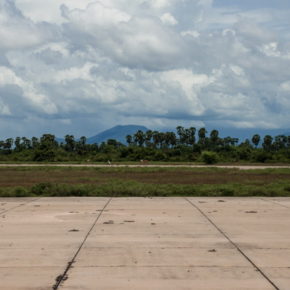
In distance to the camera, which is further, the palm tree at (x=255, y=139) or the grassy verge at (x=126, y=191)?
the palm tree at (x=255, y=139)

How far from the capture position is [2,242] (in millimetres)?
8945

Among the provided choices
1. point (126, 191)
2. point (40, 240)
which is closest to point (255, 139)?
point (126, 191)

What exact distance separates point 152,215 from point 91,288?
6707 millimetres

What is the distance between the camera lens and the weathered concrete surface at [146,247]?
6465 millimetres

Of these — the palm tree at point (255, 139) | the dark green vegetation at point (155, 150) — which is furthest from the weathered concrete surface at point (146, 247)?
the palm tree at point (255, 139)

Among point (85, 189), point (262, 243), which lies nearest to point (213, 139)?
point (85, 189)

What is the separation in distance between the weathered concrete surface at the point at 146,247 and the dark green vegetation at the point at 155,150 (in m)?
53.4

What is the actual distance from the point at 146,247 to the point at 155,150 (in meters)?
80.5

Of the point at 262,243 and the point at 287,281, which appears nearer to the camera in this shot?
the point at 287,281

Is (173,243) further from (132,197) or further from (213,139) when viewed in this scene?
(213,139)

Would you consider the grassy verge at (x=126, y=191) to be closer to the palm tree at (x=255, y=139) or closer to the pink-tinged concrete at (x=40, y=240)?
the pink-tinged concrete at (x=40, y=240)

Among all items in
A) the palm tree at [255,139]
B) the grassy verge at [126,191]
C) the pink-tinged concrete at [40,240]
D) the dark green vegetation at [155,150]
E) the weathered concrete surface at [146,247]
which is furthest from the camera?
the palm tree at [255,139]

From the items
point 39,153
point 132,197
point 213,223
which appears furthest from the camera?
point 39,153

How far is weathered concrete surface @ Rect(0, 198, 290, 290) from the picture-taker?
6465 millimetres
